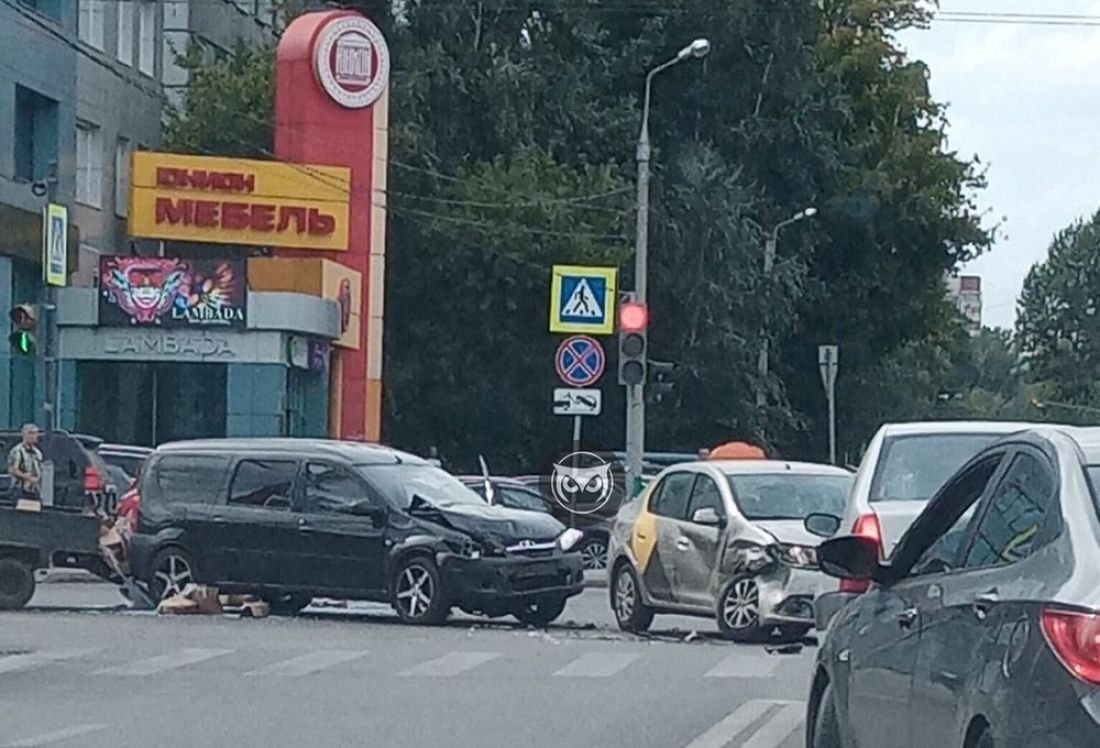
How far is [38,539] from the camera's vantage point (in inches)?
899

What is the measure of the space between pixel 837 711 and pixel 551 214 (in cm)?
3788

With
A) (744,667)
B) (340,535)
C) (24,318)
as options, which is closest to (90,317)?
(24,318)

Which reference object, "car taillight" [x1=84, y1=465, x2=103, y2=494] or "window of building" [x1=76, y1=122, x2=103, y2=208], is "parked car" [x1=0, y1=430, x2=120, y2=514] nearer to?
Result: "car taillight" [x1=84, y1=465, x2=103, y2=494]

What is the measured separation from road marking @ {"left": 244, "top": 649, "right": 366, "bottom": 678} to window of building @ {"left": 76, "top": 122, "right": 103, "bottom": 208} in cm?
2786

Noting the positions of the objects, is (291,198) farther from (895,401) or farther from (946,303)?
(895,401)

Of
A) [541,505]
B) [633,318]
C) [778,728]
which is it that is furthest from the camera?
[541,505]

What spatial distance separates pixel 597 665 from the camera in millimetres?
17469

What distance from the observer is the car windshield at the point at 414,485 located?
875 inches

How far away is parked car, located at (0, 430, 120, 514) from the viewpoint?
27156 millimetres

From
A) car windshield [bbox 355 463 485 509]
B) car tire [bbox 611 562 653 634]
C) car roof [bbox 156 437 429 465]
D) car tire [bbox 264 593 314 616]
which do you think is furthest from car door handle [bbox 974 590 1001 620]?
car tire [bbox 264 593 314 616]

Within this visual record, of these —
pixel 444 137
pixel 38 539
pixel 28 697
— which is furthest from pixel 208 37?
pixel 28 697

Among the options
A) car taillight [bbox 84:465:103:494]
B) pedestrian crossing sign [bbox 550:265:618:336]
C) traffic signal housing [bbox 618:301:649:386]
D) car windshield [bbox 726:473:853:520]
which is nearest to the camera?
car windshield [bbox 726:473:853:520]

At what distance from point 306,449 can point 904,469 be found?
9.59m

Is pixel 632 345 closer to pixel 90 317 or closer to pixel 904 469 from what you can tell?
pixel 90 317
